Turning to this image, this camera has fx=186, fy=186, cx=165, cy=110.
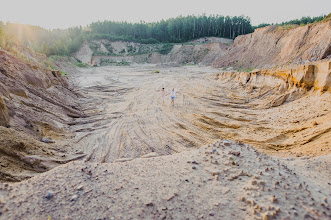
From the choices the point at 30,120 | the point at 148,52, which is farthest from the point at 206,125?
the point at 148,52

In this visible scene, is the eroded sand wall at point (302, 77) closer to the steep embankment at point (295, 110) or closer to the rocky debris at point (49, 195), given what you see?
the steep embankment at point (295, 110)

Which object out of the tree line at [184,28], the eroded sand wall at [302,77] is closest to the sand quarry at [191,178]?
the eroded sand wall at [302,77]

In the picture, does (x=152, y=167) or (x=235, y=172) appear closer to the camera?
(x=235, y=172)

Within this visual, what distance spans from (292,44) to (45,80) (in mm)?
21094

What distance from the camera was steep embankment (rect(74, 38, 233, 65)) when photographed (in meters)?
41.1

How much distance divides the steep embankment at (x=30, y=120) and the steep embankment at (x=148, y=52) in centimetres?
3313

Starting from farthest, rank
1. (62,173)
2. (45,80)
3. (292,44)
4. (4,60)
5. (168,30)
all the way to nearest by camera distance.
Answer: (168,30)
(292,44)
(45,80)
(4,60)
(62,173)

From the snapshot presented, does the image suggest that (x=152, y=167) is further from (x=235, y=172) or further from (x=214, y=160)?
(x=235, y=172)

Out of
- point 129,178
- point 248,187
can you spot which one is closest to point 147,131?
point 129,178

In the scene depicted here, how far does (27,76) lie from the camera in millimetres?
8305

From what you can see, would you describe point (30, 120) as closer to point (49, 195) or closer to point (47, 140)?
point (47, 140)

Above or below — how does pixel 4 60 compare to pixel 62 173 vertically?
above

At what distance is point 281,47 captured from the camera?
20297 mm

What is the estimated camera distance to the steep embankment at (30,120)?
389 cm
